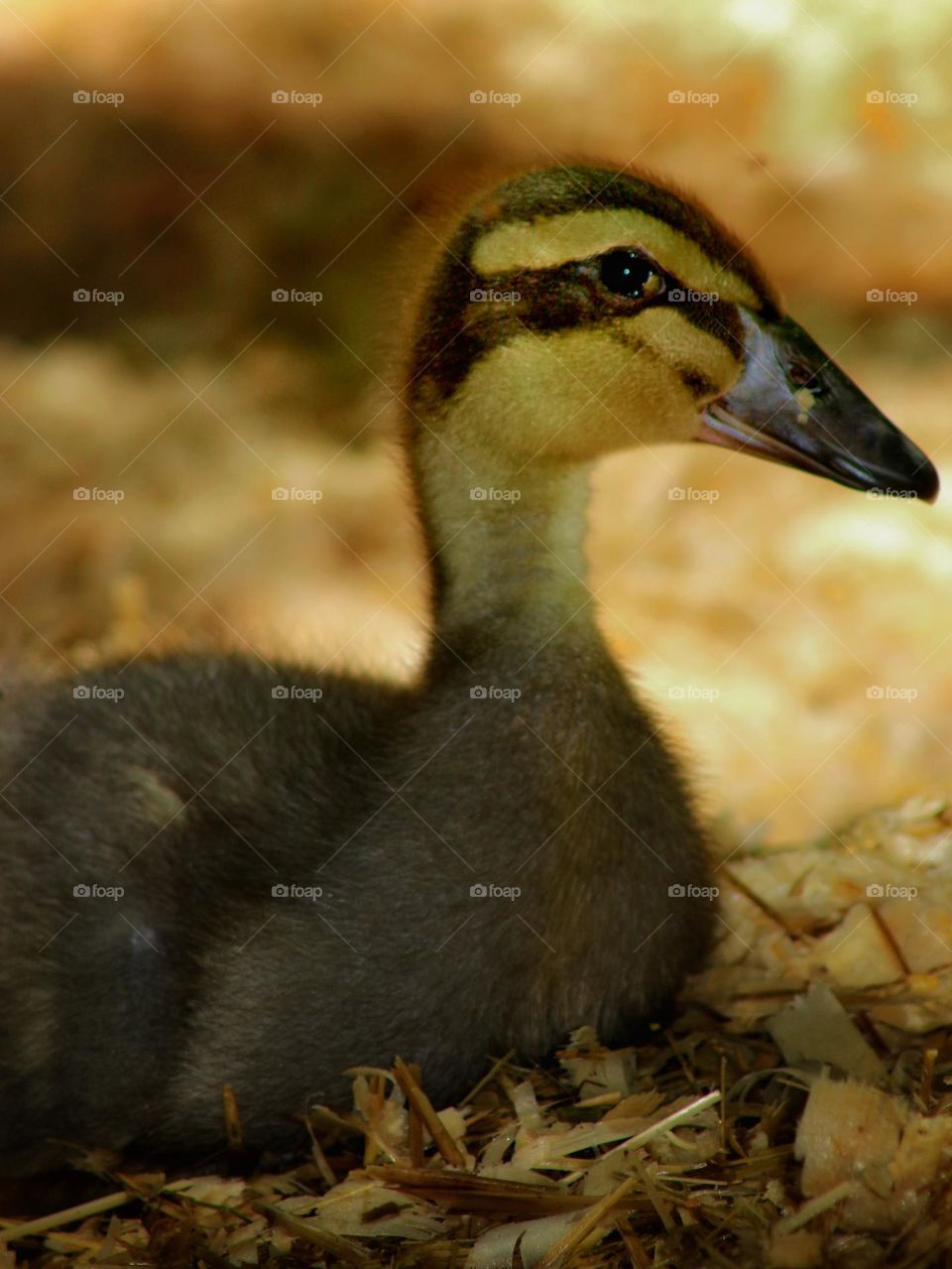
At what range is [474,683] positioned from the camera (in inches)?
80.4

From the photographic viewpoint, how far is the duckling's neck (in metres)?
2.03

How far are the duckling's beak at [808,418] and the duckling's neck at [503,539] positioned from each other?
245mm

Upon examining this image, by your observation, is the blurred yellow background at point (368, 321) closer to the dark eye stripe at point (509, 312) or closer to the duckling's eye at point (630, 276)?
the dark eye stripe at point (509, 312)

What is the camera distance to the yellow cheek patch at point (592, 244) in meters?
1.86

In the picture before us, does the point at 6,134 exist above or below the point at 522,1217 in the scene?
above

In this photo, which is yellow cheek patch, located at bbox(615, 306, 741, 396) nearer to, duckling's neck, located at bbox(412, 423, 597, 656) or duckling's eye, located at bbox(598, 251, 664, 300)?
duckling's eye, located at bbox(598, 251, 664, 300)

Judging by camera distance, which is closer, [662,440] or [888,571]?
[662,440]

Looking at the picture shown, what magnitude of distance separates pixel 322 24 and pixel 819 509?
1655mm

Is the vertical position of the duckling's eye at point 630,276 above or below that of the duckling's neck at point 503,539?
above

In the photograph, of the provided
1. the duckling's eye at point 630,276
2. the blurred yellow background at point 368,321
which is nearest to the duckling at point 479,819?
the duckling's eye at point 630,276

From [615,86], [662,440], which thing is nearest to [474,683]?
[662,440]

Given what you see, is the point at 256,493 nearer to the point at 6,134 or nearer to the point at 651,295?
the point at 6,134

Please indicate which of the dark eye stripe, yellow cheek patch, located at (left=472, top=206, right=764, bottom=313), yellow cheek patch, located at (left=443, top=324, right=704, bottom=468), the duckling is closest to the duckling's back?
the duckling

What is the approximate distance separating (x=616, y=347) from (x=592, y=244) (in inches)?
5.7
